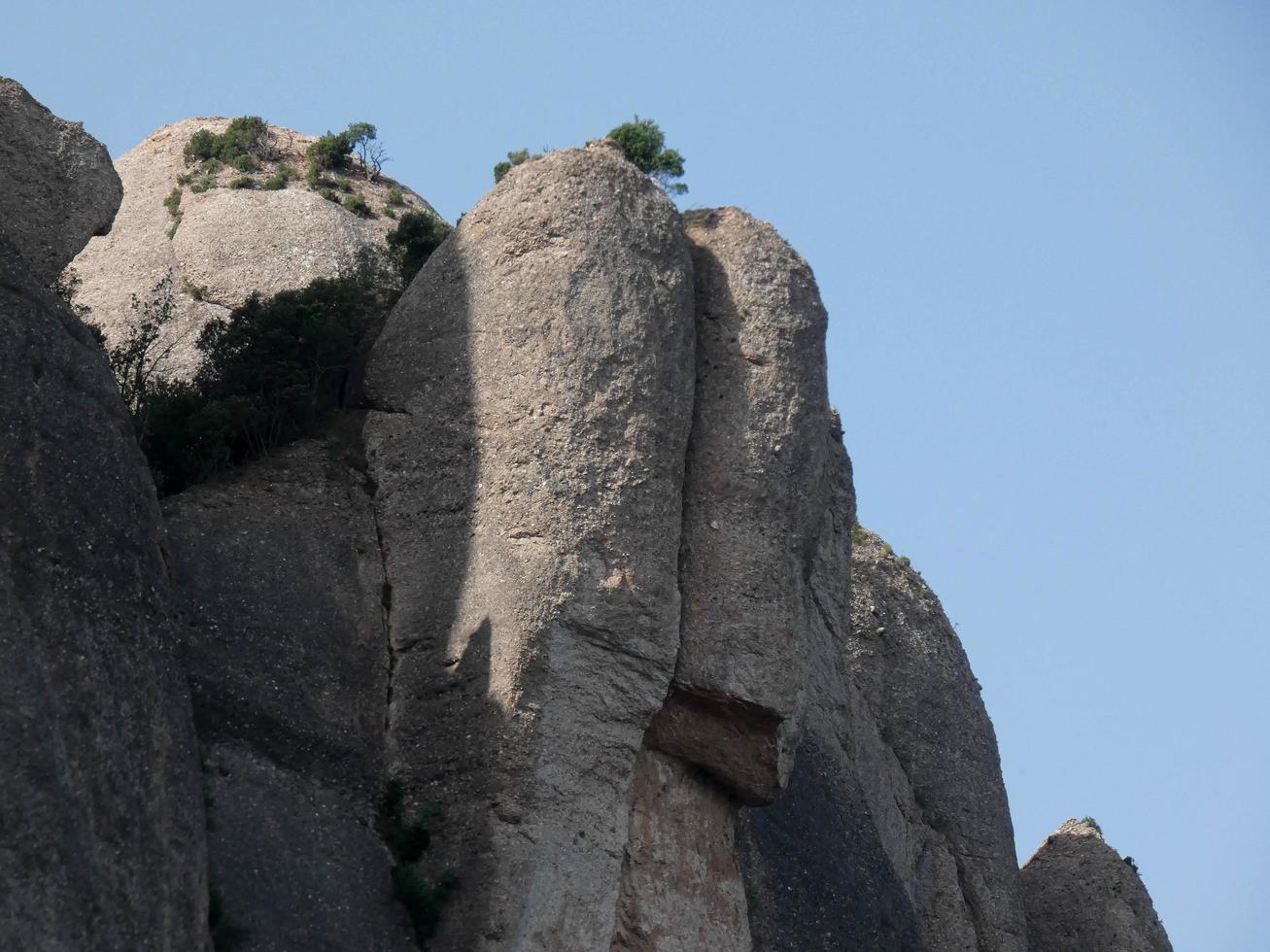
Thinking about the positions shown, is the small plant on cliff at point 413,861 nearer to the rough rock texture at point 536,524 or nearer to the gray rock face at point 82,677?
the rough rock texture at point 536,524

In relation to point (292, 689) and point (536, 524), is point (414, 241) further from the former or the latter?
point (292, 689)

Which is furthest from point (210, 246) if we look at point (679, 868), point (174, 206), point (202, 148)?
point (679, 868)

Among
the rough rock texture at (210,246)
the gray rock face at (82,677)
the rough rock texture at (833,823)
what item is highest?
the rough rock texture at (210,246)

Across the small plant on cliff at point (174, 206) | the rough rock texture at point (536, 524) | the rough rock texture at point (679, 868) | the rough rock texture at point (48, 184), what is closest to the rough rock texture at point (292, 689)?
the rough rock texture at point (536, 524)

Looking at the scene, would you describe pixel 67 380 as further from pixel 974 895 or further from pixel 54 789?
pixel 974 895

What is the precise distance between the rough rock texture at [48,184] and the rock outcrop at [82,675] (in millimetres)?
4294

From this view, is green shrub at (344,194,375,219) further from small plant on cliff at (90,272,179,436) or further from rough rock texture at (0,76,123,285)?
rough rock texture at (0,76,123,285)

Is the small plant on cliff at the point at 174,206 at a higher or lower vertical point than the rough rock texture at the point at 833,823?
higher

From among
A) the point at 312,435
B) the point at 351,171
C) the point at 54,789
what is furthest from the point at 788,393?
the point at 351,171

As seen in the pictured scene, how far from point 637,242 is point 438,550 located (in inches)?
181

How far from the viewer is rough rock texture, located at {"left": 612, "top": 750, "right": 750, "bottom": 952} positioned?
24.1 metres

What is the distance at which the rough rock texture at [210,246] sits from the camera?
3553 centimetres

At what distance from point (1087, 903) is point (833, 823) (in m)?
8.61

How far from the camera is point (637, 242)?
26203mm
